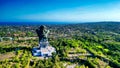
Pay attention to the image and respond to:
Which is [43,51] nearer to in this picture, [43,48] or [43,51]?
[43,51]

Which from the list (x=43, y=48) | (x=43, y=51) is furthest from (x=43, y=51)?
(x=43, y=48)

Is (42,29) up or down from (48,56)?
up

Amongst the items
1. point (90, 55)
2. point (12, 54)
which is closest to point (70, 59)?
point (90, 55)

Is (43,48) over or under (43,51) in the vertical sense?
over

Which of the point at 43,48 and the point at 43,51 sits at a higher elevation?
the point at 43,48

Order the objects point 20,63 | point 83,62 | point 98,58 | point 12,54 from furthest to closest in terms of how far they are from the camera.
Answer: point 12,54
point 98,58
point 83,62
point 20,63

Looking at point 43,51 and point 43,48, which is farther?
point 43,48

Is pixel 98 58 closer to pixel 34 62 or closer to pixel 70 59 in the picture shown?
pixel 70 59

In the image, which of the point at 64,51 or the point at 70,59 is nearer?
the point at 70,59

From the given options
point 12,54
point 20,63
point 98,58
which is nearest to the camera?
point 20,63

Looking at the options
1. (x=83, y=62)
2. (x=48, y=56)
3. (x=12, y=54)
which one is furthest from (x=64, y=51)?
(x=12, y=54)
